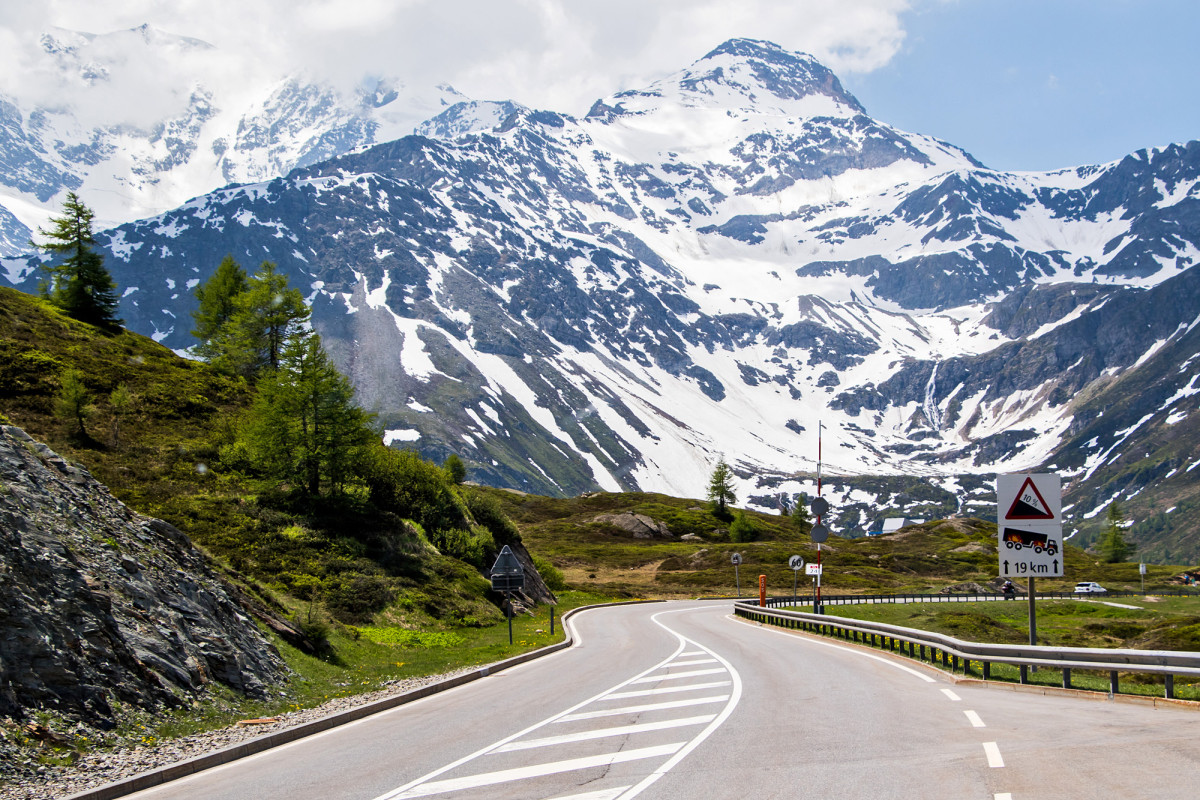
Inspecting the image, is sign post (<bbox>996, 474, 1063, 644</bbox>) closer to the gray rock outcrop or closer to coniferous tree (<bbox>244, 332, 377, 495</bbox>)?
coniferous tree (<bbox>244, 332, 377, 495</bbox>)

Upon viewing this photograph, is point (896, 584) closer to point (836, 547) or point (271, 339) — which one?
point (836, 547)

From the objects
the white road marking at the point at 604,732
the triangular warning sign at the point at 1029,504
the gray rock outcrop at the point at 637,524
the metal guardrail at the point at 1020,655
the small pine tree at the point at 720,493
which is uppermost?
the small pine tree at the point at 720,493

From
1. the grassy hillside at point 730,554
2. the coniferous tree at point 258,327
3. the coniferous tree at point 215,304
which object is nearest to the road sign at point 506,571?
the coniferous tree at point 258,327

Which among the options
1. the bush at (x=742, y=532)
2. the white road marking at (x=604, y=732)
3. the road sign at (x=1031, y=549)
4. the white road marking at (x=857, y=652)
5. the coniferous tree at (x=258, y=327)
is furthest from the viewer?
the bush at (x=742, y=532)

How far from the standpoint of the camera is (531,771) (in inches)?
372

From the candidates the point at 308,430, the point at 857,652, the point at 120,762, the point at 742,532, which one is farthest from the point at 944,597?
the point at 120,762

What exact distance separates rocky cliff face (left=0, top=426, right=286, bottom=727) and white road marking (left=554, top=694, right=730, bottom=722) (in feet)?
19.9

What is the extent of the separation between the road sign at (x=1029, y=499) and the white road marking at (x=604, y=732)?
7.42 metres

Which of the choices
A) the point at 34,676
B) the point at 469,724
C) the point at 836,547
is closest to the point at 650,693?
the point at 469,724

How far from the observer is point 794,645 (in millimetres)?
28172

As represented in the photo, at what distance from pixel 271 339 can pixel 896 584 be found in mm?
69864

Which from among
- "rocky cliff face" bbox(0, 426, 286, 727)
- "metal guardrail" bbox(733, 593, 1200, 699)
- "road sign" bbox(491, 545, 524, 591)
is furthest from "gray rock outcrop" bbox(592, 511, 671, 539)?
"rocky cliff face" bbox(0, 426, 286, 727)

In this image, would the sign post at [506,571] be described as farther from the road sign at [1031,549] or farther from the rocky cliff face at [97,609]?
the road sign at [1031,549]

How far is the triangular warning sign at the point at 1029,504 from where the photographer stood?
15.9m
